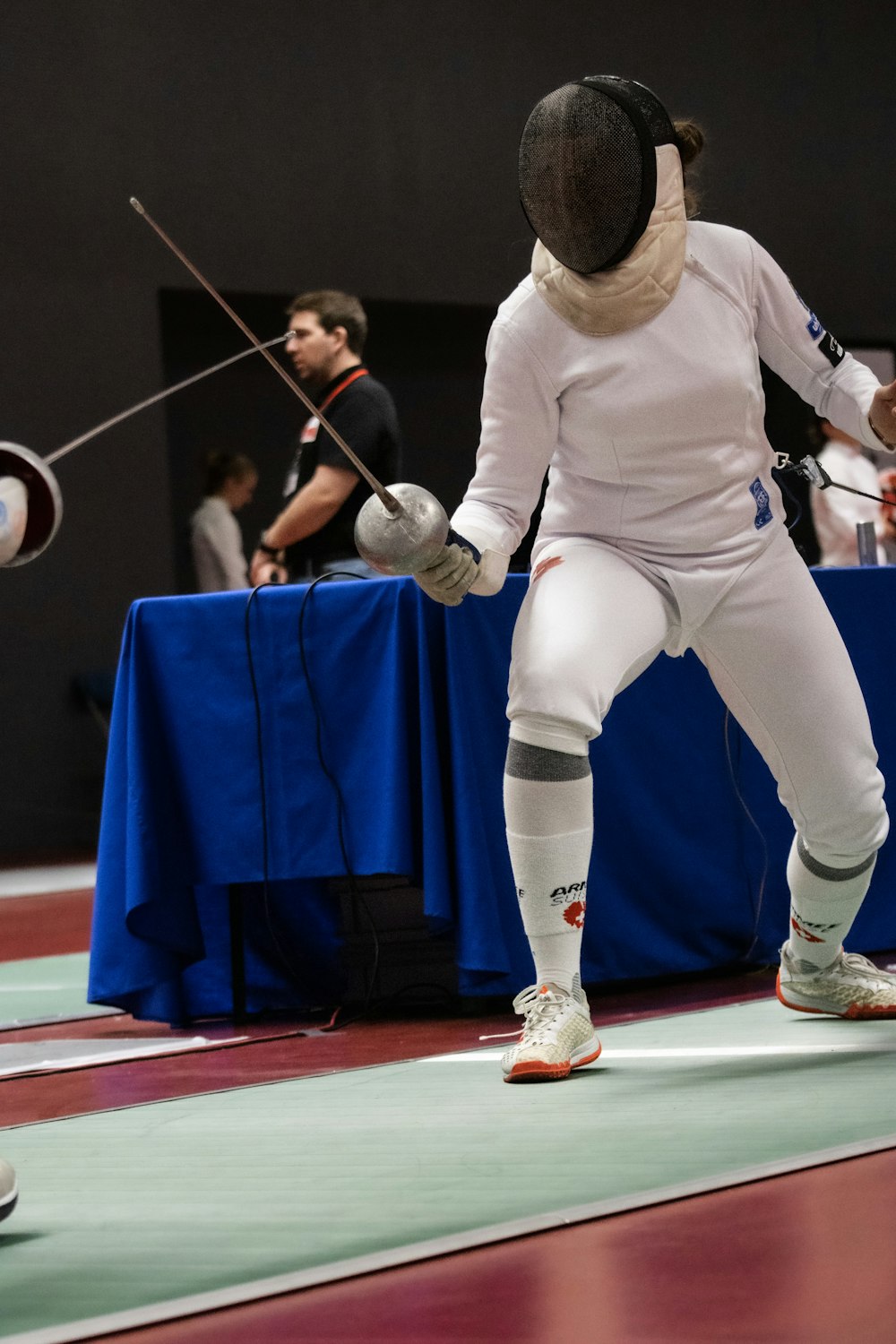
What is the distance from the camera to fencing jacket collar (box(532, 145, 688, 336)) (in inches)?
77.4

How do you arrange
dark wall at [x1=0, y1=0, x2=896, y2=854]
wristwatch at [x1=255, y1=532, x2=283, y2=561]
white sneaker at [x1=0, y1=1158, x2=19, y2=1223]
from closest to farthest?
1. white sneaker at [x1=0, y1=1158, x2=19, y2=1223]
2. wristwatch at [x1=255, y1=532, x2=283, y2=561]
3. dark wall at [x1=0, y1=0, x2=896, y2=854]

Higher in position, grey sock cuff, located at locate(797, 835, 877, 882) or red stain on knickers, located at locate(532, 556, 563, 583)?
red stain on knickers, located at locate(532, 556, 563, 583)

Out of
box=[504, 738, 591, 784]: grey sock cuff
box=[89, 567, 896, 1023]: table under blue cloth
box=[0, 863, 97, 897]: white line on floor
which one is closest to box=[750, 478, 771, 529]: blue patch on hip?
box=[504, 738, 591, 784]: grey sock cuff

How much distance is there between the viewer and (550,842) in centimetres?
197

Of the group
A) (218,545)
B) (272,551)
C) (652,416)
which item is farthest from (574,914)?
(218,545)

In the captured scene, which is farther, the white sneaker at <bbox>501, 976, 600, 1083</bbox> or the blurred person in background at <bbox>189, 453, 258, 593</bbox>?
the blurred person in background at <bbox>189, 453, 258, 593</bbox>

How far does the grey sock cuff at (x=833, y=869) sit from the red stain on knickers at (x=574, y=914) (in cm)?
32

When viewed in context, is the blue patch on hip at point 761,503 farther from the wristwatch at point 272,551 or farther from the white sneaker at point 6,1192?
the wristwatch at point 272,551

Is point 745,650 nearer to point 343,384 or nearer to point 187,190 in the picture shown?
point 343,384

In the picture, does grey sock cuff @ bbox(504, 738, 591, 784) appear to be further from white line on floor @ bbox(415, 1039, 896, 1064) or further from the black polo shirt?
the black polo shirt

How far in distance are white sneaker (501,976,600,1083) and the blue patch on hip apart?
61 centimetres

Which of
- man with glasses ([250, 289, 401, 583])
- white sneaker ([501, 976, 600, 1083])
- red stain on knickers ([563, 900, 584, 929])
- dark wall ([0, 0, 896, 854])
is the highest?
dark wall ([0, 0, 896, 854])

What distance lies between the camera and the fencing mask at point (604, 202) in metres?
1.95

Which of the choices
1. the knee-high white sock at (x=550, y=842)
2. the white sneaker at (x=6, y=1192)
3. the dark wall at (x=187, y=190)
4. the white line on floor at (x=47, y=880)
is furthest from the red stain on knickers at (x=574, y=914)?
the dark wall at (x=187, y=190)
